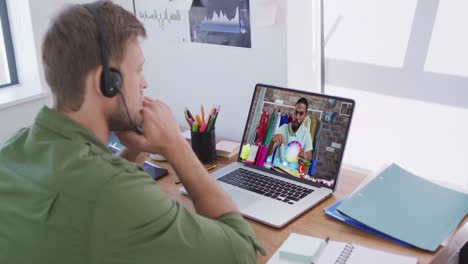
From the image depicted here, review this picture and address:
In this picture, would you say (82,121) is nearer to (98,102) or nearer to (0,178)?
(98,102)

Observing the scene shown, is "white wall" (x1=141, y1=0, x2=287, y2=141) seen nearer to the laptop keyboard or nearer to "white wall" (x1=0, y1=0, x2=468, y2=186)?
"white wall" (x1=0, y1=0, x2=468, y2=186)

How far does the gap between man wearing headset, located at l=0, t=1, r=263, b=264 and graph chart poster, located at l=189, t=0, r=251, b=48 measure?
0.66 m

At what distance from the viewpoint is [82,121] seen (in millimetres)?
1012

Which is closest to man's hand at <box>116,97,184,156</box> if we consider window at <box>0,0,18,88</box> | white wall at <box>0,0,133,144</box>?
white wall at <box>0,0,133,144</box>

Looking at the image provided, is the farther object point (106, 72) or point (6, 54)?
point (6, 54)

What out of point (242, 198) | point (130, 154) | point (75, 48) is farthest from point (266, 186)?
point (75, 48)

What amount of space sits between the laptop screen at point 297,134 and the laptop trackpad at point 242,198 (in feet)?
0.49

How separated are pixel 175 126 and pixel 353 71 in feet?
2.49

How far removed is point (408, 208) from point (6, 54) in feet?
5.91

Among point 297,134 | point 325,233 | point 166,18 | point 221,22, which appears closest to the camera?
point 325,233

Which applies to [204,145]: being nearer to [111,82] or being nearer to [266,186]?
[266,186]

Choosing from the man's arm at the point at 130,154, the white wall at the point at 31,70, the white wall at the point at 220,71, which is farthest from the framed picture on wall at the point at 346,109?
the white wall at the point at 31,70

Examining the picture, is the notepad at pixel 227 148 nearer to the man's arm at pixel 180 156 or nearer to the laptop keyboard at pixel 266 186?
the laptop keyboard at pixel 266 186

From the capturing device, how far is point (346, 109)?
1413mm
